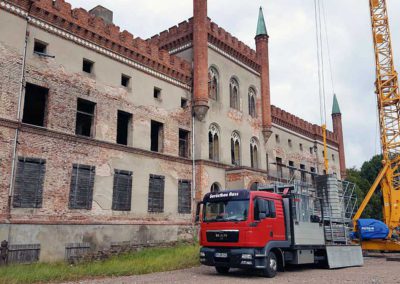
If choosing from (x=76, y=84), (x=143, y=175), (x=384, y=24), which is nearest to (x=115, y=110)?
(x=76, y=84)

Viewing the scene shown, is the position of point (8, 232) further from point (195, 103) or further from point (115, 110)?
point (195, 103)

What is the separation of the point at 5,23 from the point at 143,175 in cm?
945

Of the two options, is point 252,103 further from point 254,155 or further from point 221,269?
point 221,269

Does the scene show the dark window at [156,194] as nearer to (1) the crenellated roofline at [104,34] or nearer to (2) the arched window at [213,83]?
(1) the crenellated roofline at [104,34]

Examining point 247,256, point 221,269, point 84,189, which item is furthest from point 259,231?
point 84,189

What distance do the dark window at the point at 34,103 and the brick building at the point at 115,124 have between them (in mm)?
61

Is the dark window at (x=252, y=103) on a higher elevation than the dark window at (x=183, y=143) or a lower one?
higher

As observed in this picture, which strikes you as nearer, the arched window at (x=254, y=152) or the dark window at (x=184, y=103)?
the dark window at (x=184, y=103)

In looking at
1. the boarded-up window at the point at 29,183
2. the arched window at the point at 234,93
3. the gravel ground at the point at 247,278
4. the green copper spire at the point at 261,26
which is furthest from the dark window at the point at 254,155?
the boarded-up window at the point at 29,183

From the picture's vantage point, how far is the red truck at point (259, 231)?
1234 centimetres

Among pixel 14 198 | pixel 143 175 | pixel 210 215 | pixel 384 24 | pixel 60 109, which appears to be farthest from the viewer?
pixel 384 24

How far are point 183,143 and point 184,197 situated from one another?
3.45 metres

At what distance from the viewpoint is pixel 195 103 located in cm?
2377

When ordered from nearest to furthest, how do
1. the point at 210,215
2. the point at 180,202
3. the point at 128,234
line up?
the point at 210,215 → the point at 128,234 → the point at 180,202
